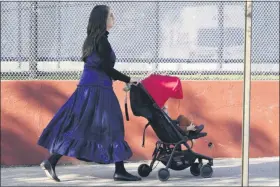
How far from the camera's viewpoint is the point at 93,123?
8812 mm

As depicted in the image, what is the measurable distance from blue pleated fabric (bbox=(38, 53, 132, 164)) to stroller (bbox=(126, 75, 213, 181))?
0.85 ft

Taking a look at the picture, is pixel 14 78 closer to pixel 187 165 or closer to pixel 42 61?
pixel 42 61

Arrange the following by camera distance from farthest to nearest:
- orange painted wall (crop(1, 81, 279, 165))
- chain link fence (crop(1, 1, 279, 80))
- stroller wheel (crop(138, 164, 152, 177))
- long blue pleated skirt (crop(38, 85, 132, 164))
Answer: chain link fence (crop(1, 1, 279, 80)) < orange painted wall (crop(1, 81, 279, 165)) < stroller wheel (crop(138, 164, 152, 177)) < long blue pleated skirt (crop(38, 85, 132, 164))


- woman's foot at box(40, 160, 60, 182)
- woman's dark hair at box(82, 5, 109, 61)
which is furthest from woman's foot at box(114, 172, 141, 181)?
woman's dark hair at box(82, 5, 109, 61)

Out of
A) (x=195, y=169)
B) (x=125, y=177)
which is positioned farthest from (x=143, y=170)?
(x=195, y=169)

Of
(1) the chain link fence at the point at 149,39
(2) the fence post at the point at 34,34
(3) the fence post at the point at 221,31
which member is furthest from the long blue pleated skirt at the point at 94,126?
(3) the fence post at the point at 221,31

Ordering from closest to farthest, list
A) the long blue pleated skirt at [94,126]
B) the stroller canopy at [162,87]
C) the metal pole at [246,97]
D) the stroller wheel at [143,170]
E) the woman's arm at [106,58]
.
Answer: the metal pole at [246,97] → the woman's arm at [106,58] → the long blue pleated skirt at [94,126] → the stroller canopy at [162,87] → the stroller wheel at [143,170]

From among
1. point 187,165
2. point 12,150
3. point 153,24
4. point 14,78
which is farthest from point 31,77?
point 187,165

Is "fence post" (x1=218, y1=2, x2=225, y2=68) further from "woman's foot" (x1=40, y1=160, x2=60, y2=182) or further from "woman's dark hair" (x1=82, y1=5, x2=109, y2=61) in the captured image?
"woman's foot" (x1=40, y1=160, x2=60, y2=182)

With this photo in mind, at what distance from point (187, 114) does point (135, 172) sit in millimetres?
1185

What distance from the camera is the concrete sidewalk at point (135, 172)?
29.1ft

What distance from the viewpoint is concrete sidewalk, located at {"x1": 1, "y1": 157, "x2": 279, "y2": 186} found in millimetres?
8867

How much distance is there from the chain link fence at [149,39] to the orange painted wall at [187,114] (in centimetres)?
26

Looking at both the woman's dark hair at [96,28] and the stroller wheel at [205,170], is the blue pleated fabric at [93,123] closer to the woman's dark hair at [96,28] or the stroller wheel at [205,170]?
the woman's dark hair at [96,28]
